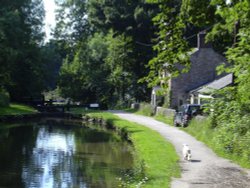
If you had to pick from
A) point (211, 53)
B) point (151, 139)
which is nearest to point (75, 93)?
point (211, 53)

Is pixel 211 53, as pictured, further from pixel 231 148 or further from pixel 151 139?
pixel 231 148

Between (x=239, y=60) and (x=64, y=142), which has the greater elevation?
(x=239, y=60)

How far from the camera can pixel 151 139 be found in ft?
88.4

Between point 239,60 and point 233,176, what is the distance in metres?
4.00

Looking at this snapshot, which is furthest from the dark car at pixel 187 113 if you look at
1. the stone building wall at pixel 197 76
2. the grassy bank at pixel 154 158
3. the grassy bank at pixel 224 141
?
the stone building wall at pixel 197 76

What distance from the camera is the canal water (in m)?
17.9

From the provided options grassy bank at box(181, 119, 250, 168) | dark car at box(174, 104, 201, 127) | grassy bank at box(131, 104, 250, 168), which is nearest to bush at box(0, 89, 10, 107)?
dark car at box(174, 104, 201, 127)

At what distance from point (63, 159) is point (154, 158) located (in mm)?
5761

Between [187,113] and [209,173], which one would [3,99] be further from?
[209,173]

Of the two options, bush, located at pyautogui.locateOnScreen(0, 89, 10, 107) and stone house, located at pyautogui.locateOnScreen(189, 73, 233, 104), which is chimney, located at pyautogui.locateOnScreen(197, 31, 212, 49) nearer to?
stone house, located at pyautogui.locateOnScreen(189, 73, 233, 104)

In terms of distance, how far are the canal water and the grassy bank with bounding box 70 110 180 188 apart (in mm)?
842

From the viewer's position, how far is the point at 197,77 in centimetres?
5003

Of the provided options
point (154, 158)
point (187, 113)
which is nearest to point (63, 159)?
point (154, 158)

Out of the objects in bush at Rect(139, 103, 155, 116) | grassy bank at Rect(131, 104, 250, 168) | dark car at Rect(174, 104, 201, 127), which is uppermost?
bush at Rect(139, 103, 155, 116)
